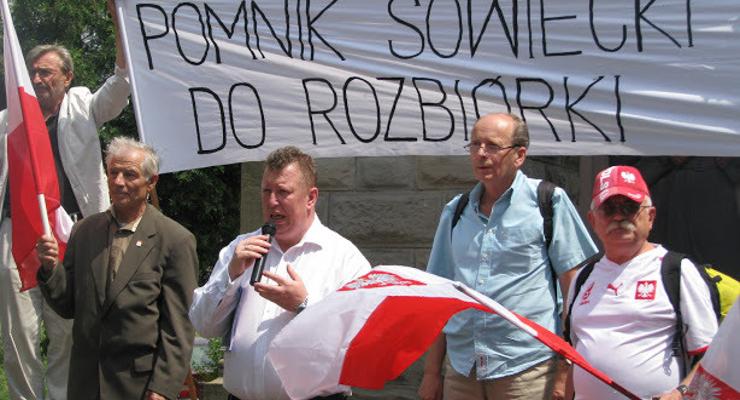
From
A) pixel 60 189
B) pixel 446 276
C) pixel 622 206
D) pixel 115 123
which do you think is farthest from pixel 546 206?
pixel 115 123

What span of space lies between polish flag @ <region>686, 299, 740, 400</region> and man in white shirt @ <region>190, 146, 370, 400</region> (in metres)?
1.46

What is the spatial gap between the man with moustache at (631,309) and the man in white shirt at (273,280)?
880 millimetres

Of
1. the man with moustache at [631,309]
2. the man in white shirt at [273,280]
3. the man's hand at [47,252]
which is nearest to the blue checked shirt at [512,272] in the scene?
the man with moustache at [631,309]

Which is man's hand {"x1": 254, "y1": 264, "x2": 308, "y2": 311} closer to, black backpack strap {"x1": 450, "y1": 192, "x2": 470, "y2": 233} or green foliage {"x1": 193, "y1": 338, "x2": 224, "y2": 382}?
→ black backpack strap {"x1": 450, "y1": 192, "x2": 470, "y2": 233}

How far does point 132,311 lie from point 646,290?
220cm

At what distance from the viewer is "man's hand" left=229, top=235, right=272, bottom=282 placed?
412 cm

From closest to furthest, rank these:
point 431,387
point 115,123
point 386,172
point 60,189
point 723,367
Result: 1. point 723,367
2. point 431,387
3. point 60,189
4. point 386,172
5. point 115,123

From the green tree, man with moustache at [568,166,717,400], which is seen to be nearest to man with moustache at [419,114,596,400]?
man with moustache at [568,166,717,400]

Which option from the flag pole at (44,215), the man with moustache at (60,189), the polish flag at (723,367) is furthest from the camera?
the man with moustache at (60,189)

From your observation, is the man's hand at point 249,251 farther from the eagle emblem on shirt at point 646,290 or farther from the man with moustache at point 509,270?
the eagle emblem on shirt at point 646,290

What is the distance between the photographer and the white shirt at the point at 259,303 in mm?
4301

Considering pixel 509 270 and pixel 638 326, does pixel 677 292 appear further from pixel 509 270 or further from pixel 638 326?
pixel 509 270

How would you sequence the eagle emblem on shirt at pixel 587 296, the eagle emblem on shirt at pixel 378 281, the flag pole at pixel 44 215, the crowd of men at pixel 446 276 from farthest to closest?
the flag pole at pixel 44 215 → the eagle emblem on shirt at pixel 587 296 → the crowd of men at pixel 446 276 → the eagle emblem on shirt at pixel 378 281

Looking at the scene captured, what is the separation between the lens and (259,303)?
4402mm
